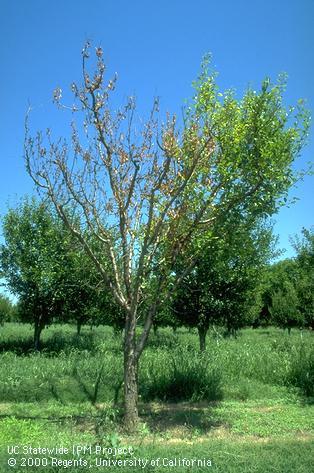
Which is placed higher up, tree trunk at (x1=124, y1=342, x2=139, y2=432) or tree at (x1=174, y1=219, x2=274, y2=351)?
tree at (x1=174, y1=219, x2=274, y2=351)

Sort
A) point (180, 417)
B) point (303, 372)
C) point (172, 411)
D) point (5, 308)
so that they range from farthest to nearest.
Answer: point (5, 308) → point (303, 372) → point (172, 411) → point (180, 417)

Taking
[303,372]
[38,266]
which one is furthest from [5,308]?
[303,372]

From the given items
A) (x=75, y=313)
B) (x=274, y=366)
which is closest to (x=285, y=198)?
(x=274, y=366)

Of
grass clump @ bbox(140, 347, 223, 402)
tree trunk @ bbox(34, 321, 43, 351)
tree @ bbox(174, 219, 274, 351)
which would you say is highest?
tree @ bbox(174, 219, 274, 351)

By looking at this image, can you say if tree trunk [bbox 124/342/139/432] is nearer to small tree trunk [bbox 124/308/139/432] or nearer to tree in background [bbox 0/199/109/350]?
small tree trunk [bbox 124/308/139/432]

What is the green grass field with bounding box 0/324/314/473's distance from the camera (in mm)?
5633

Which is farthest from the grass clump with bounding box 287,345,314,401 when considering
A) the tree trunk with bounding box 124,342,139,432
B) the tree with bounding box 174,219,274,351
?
the tree trunk with bounding box 124,342,139,432

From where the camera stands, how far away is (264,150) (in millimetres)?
8086

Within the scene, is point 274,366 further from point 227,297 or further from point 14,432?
point 14,432

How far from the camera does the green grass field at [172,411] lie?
5633 millimetres

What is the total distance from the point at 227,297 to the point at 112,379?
718 centimetres

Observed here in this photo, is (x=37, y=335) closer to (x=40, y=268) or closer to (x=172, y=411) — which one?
(x=40, y=268)

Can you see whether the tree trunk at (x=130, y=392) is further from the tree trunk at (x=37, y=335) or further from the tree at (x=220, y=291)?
the tree trunk at (x=37, y=335)

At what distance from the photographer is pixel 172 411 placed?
9359 millimetres
